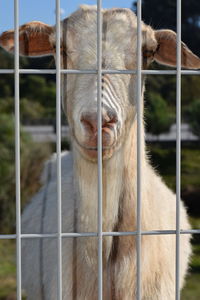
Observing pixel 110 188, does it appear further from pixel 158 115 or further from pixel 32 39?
pixel 158 115

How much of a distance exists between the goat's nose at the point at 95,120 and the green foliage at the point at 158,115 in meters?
8.15

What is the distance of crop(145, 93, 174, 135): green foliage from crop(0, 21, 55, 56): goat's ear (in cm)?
771

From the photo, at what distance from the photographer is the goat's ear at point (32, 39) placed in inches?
90.2

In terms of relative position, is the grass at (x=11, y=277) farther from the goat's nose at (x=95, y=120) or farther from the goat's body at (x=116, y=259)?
the goat's nose at (x=95, y=120)

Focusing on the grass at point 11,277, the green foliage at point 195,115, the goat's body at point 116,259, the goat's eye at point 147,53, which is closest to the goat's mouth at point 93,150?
the goat's body at point 116,259

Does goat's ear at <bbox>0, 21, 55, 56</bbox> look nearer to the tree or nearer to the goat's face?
the goat's face

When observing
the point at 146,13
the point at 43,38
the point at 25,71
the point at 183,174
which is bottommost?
the point at 183,174

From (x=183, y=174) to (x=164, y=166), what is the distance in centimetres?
42

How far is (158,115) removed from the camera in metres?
10.2

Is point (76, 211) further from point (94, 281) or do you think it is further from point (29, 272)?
point (29, 272)

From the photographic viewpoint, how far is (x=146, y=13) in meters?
9.01

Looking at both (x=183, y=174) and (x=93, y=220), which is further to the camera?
(x=183, y=174)

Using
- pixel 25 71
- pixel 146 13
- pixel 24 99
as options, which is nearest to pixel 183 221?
pixel 25 71

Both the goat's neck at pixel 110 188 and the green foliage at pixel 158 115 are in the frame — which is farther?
the green foliage at pixel 158 115
